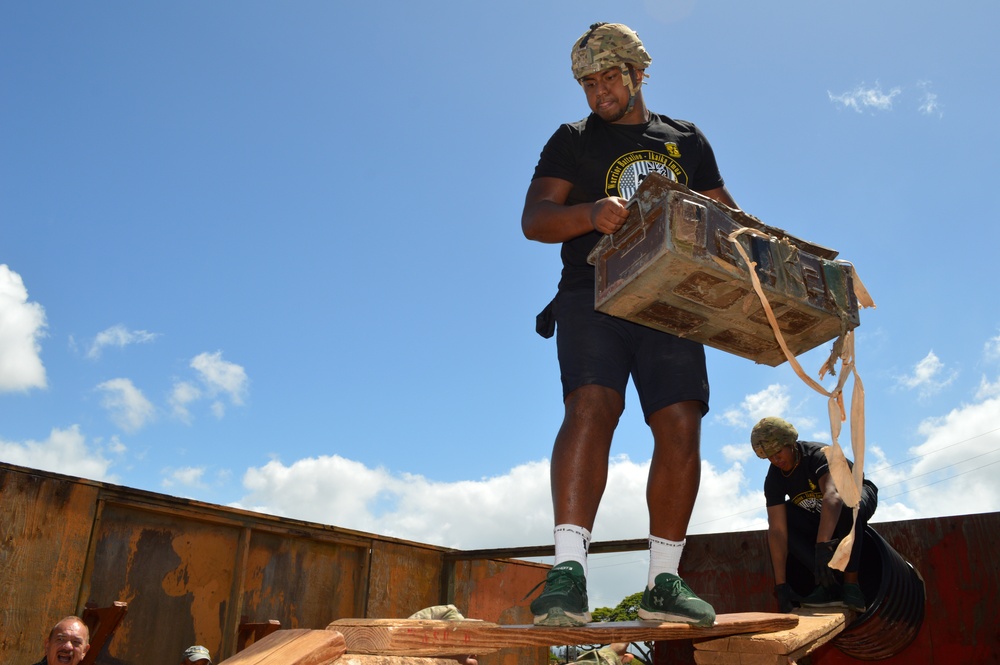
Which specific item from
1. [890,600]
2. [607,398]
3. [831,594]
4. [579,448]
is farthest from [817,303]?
[890,600]

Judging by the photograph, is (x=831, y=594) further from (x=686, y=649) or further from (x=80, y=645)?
Result: (x=80, y=645)

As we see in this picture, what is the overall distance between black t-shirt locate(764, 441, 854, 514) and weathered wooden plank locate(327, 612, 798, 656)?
85.4 inches

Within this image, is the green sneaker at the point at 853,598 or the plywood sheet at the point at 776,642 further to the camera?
the green sneaker at the point at 853,598

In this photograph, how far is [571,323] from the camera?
2598 mm

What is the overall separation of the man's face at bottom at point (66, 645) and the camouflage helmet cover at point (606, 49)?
444 cm

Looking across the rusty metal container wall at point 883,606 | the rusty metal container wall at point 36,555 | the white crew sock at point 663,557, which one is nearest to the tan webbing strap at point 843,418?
the white crew sock at point 663,557

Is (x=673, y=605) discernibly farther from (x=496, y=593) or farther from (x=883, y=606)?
(x=496, y=593)

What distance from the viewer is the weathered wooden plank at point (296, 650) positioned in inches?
57.9

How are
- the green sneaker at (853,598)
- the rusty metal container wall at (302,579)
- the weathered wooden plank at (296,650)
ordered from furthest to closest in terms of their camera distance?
the rusty metal container wall at (302,579) → the green sneaker at (853,598) → the weathered wooden plank at (296,650)

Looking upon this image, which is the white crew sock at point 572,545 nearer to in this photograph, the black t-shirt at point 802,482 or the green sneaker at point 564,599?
the green sneaker at point 564,599

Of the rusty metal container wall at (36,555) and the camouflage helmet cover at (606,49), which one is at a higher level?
the camouflage helmet cover at (606,49)

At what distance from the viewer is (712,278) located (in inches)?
88.8

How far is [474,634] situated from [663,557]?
0.75 meters

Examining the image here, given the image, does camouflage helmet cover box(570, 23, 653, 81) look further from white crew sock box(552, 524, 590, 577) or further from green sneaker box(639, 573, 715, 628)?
green sneaker box(639, 573, 715, 628)
